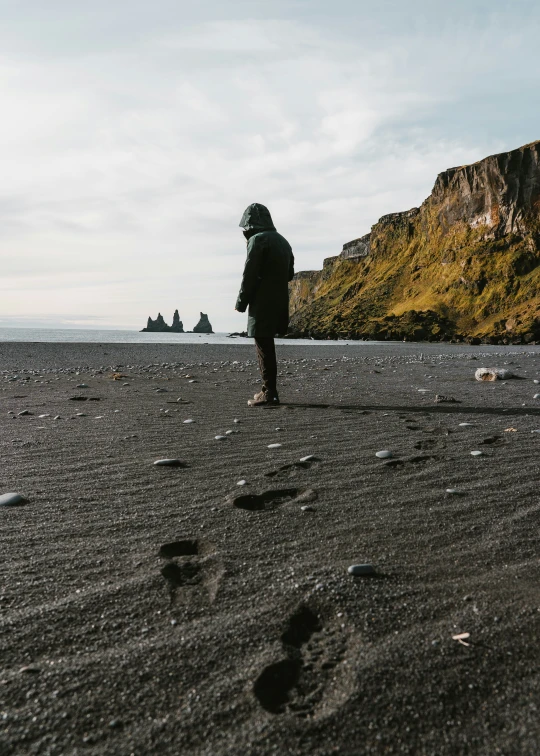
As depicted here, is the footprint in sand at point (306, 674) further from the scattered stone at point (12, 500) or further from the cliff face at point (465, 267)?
the cliff face at point (465, 267)

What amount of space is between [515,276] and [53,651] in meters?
87.4

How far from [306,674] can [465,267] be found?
93.4 m

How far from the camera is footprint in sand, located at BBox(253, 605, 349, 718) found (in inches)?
61.9

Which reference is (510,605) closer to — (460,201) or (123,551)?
(123,551)

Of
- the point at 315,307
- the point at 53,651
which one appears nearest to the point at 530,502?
the point at 53,651

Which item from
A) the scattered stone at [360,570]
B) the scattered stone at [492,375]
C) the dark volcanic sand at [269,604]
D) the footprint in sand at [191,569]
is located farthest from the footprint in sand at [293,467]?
the scattered stone at [492,375]

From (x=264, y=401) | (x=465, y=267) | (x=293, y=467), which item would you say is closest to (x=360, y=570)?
(x=293, y=467)

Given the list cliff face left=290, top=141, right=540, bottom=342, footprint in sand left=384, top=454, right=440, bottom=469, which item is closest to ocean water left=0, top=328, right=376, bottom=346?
cliff face left=290, top=141, right=540, bottom=342

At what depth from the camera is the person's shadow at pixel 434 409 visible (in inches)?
261

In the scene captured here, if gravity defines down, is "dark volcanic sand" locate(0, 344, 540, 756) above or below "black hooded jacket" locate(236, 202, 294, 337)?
below

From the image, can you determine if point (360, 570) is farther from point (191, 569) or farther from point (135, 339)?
point (135, 339)

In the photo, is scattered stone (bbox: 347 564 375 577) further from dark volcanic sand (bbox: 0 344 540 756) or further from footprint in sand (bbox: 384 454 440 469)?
footprint in sand (bbox: 384 454 440 469)

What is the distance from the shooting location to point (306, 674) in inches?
66.8

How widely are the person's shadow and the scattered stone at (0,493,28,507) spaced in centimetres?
445
